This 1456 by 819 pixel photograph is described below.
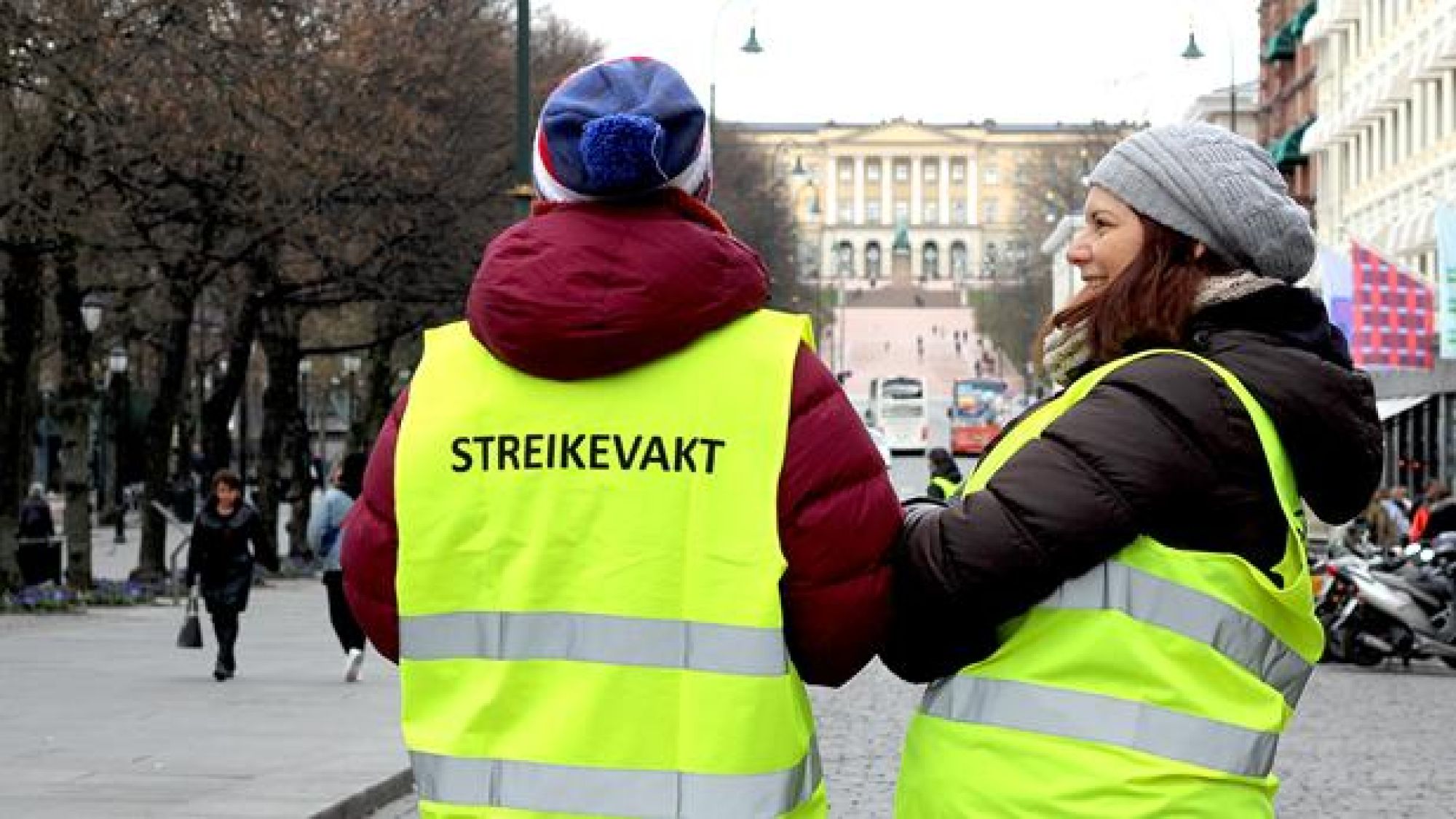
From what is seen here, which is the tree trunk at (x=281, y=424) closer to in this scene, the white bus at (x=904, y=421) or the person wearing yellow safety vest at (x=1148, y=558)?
the person wearing yellow safety vest at (x=1148, y=558)

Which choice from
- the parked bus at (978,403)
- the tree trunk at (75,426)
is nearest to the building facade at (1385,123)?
the parked bus at (978,403)

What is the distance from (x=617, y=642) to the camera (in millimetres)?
3658

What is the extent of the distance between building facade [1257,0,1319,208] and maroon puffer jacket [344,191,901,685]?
273 feet

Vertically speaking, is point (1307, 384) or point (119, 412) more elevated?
point (119, 412)

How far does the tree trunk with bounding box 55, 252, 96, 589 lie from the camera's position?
3138 cm

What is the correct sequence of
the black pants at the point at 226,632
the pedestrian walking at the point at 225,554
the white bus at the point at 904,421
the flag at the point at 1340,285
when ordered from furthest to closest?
1. the white bus at the point at 904,421
2. the flag at the point at 1340,285
3. the black pants at the point at 226,632
4. the pedestrian walking at the point at 225,554

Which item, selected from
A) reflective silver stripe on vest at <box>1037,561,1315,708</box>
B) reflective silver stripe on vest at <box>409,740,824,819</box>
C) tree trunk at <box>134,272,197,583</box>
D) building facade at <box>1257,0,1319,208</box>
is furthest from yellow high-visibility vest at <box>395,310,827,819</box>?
building facade at <box>1257,0,1319,208</box>

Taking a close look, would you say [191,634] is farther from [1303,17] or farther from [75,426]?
[1303,17]

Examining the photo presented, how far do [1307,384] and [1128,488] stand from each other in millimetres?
325

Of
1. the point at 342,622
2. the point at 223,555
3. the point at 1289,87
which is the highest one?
the point at 1289,87

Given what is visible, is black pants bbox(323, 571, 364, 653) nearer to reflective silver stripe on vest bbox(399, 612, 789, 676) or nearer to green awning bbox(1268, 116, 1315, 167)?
reflective silver stripe on vest bbox(399, 612, 789, 676)

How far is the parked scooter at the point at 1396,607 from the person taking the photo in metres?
23.1

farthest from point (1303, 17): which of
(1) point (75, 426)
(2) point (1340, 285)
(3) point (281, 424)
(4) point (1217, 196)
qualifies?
(4) point (1217, 196)

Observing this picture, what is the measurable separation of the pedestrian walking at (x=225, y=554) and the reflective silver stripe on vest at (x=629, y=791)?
640 inches
